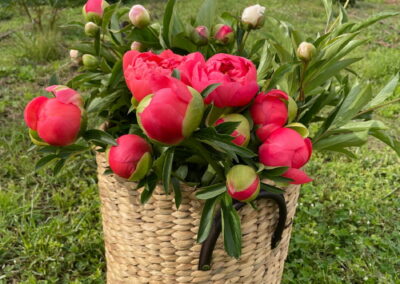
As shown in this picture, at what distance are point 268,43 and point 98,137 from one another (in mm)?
378

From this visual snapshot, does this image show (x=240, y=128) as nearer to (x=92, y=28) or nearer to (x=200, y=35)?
(x=200, y=35)

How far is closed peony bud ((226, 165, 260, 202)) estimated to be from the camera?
23.6 inches

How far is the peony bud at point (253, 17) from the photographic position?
0.74 metres

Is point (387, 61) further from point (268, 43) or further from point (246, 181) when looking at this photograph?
point (246, 181)

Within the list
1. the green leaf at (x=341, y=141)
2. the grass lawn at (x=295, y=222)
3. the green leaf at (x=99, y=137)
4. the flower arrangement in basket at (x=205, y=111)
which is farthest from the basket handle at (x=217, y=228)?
the grass lawn at (x=295, y=222)

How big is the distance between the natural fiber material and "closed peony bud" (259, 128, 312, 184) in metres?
0.13

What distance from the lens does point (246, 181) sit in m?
0.60

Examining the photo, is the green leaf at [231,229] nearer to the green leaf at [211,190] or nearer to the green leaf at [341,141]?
the green leaf at [211,190]

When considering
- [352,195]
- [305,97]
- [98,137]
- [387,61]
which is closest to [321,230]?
[352,195]

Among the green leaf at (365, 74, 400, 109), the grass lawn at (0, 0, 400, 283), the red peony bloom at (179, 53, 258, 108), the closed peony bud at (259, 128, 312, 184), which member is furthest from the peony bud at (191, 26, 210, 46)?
the grass lawn at (0, 0, 400, 283)

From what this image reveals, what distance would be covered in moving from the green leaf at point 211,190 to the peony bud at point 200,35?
255 mm

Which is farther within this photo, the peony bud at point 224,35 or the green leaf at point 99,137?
the peony bud at point 224,35

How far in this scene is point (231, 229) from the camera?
26.3 inches

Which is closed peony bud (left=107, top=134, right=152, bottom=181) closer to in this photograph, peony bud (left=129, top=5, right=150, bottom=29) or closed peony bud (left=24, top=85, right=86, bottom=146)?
closed peony bud (left=24, top=85, right=86, bottom=146)
